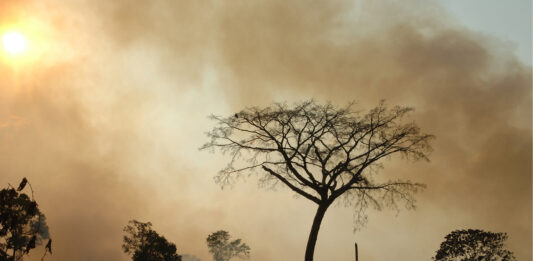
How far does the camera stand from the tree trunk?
853 inches

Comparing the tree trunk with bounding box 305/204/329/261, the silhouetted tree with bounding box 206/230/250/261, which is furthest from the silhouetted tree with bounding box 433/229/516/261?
the silhouetted tree with bounding box 206/230/250/261

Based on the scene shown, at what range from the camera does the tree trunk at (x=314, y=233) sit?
21.7 meters

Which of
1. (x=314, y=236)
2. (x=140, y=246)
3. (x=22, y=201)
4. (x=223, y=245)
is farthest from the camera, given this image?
(x=223, y=245)

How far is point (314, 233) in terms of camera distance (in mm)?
22141

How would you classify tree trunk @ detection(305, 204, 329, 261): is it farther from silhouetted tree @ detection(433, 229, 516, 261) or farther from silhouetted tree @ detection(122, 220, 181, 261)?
silhouetted tree @ detection(122, 220, 181, 261)

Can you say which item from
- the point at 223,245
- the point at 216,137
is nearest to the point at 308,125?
the point at 216,137

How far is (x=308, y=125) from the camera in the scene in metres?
22.4

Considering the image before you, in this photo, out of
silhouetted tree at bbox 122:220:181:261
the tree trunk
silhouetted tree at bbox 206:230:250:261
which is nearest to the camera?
the tree trunk

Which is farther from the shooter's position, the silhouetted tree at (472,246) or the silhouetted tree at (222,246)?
the silhouetted tree at (222,246)

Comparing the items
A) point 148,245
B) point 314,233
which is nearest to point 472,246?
point 314,233

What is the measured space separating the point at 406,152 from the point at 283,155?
22.6 feet

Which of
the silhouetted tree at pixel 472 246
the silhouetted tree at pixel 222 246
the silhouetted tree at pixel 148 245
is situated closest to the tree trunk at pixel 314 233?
the silhouetted tree at pixel 472 246

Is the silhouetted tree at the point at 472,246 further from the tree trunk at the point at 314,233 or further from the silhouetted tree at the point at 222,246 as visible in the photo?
the silhouetted tree at the point at 222,246

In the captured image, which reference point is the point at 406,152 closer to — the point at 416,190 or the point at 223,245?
the point at 416,190
